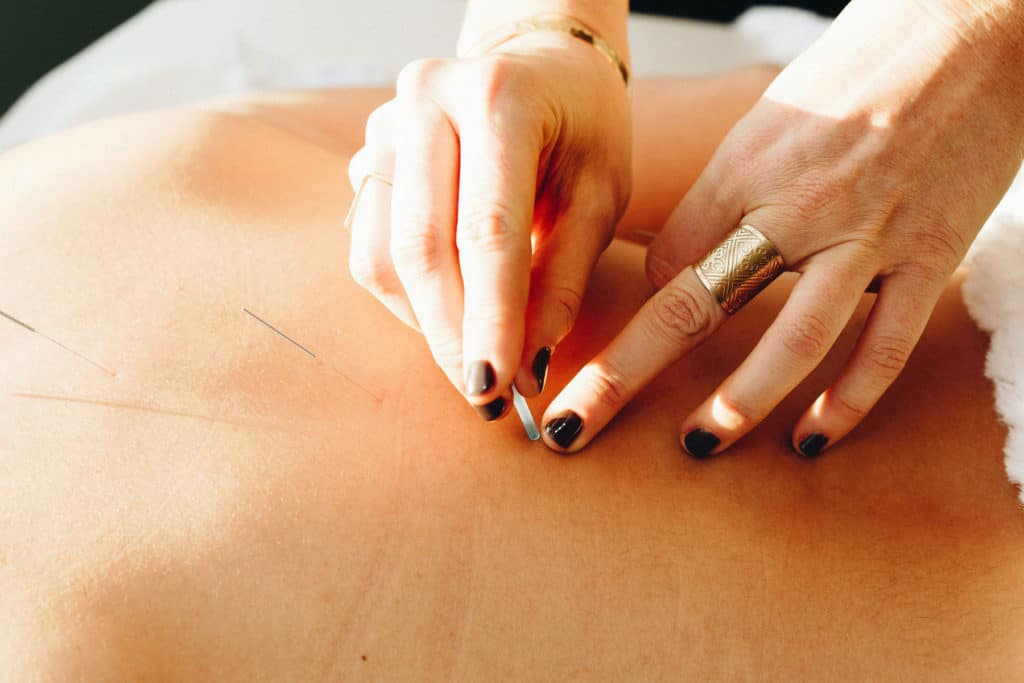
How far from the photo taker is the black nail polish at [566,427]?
2.46 feet

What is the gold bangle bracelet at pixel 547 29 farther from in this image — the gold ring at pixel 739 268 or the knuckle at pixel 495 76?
the gold ring at pixel 739 268

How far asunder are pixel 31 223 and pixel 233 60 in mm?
961

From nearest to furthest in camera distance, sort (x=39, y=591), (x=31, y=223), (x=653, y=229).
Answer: (x=39, y=591), (x=31, y=223), (x=653, y=229)

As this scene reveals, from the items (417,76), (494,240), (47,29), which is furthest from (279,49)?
(494,240)

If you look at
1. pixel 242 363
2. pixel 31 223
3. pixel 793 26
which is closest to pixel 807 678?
pixel 242 363

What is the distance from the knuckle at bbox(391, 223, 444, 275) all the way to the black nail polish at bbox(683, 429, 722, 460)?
0.32 metres

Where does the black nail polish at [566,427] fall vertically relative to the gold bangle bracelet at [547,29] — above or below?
below

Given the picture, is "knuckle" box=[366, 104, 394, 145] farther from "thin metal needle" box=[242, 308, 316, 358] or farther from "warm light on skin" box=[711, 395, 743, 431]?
"warm light on skin" box=[711, 395, 743, 431]

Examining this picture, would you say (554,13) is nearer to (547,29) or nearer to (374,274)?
(547,29)

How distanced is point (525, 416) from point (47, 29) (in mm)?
1944

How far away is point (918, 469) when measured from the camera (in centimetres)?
81

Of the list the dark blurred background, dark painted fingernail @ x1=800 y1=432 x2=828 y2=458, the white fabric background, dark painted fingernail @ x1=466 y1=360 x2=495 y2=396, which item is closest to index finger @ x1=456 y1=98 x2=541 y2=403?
dark painted fingernail @ x1=466 y1=360 x2=495 y2=396

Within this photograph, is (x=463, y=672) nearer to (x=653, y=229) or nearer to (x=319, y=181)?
(x=319, y=181)

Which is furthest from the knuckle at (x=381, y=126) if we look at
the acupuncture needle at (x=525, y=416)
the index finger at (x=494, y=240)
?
the acupuncture needle at (x=525, y=416)
